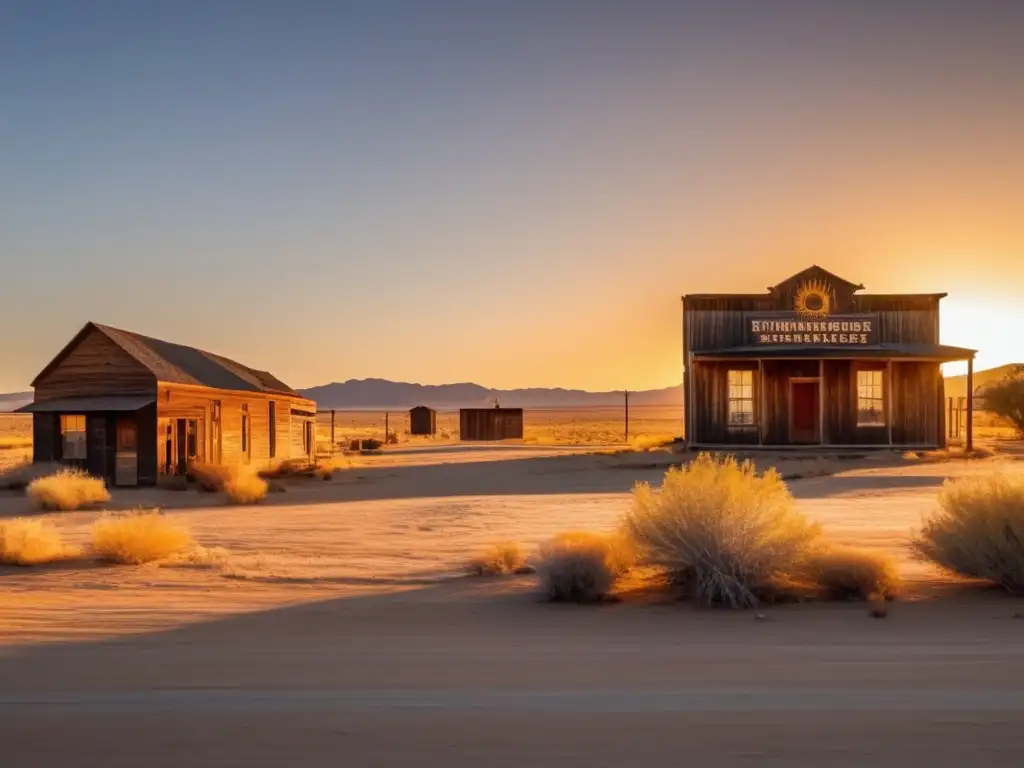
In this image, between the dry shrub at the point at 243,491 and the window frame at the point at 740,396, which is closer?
the dry shrub at the point at 243,491

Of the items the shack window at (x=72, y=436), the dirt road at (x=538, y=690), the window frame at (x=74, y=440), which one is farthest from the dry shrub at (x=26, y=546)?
the shack window at (x=72, y=436)

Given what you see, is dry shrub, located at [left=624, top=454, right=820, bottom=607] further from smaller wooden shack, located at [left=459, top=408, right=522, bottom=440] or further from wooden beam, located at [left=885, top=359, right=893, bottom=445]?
smaller wooden shack, located at [left=459, top=408, right=522, bottom=440]

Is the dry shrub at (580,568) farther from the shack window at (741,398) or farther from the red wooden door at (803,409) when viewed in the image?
the red wooden door at (803,409)

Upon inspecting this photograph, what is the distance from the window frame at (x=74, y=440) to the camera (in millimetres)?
24039

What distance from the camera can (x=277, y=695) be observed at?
5.43 m

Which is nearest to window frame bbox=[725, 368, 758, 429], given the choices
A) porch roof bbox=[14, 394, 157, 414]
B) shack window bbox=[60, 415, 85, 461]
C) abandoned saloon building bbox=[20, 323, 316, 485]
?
abandoned saloon building bbox=[20, 323, 316, 485]

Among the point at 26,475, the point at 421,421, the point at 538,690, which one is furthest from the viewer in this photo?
the point at 421,421

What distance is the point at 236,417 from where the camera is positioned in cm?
2848

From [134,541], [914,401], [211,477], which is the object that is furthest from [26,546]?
[914,401]

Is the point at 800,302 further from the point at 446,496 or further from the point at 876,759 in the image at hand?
the point at 876,759

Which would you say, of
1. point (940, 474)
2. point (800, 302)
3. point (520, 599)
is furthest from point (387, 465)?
point (520, 599)

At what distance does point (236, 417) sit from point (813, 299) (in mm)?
17775

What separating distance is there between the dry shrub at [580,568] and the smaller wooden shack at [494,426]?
4451 cm

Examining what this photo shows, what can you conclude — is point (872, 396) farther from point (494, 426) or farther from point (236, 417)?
point (494, 426)
